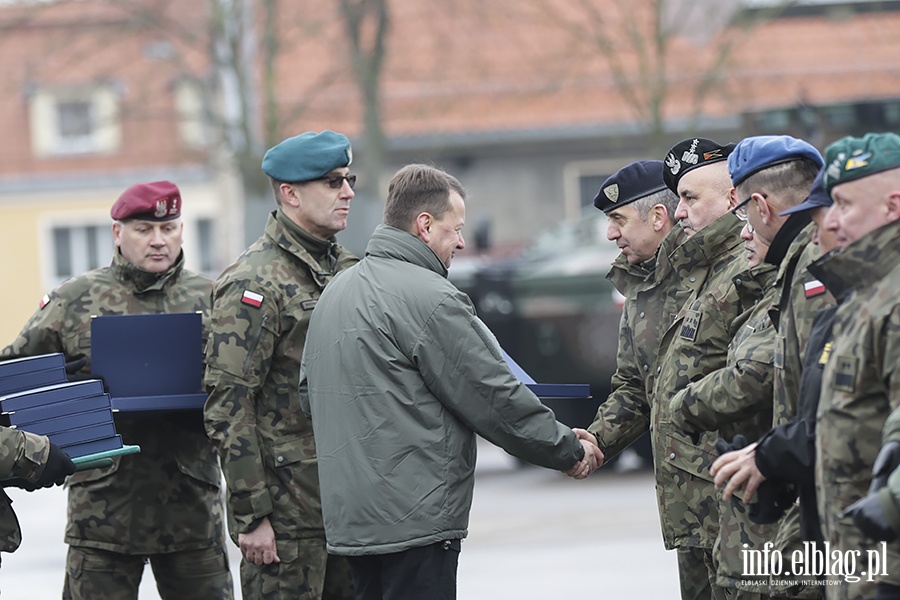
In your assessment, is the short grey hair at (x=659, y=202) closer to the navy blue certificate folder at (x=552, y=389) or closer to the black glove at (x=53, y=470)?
the navy blue certificate folder at (x=552, y=389)

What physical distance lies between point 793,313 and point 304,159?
2.14 m

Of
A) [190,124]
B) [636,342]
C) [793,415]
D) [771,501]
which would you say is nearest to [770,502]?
[771,501]

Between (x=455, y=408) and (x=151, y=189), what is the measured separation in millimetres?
2212

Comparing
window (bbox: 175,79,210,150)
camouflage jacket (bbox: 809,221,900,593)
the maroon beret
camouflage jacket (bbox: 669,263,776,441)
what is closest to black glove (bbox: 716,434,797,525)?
camouflage jacket (bbox: 809,221,900,593)

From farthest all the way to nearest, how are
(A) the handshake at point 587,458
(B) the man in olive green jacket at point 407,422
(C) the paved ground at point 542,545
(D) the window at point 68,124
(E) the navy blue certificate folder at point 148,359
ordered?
(D) the window at point 68,124 < (C) the paved ground at point 542,545 < (E) the navy blue certificate folder at point 148,359 < (A) the handshake at point 587,458 < (B) the man in olive green jacket at point 407,422

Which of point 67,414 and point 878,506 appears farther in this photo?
point 67,414

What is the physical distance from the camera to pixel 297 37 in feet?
85.8

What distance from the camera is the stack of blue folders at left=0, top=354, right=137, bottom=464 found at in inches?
214

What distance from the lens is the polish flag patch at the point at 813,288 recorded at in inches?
171

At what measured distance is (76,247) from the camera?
112 feet

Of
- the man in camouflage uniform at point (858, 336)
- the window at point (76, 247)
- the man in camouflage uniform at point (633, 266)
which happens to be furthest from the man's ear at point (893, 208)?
the window at point (76, 247)

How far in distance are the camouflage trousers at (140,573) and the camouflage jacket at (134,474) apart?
61mm

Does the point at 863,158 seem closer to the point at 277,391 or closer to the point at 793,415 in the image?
the point at 793,415

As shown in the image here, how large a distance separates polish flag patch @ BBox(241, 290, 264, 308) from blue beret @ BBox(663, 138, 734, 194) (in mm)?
1540
